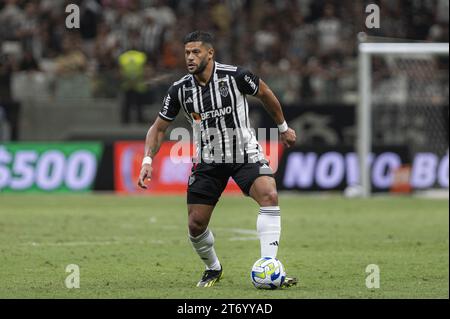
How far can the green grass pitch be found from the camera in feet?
31.3

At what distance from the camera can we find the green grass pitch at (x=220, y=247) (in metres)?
9.55

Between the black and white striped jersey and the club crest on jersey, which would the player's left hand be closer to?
the black and white striped jersey

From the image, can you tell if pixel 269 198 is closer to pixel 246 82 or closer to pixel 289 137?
pixel 289 137

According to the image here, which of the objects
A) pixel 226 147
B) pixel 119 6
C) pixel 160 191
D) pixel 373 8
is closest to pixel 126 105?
pixel 160 191

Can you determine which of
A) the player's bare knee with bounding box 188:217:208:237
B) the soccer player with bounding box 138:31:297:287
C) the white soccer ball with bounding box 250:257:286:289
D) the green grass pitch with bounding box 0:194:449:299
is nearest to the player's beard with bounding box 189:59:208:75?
the soccer player with bounding box 138:31:297:287

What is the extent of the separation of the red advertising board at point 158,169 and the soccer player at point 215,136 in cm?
1369

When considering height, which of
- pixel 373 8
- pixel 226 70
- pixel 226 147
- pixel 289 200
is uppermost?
pixel 373 8

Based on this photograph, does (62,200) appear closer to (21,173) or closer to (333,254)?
(21,173)

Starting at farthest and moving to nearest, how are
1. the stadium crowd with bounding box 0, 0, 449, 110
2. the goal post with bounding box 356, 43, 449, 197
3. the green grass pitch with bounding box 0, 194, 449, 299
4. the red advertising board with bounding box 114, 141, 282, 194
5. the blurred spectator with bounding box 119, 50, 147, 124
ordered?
the stadium crowd with bounding box 0, 0, 449, 110 < the blurred spectator with bounding box 119, 50, 147, 124 < the red advertising board with bounding box 114, 141, 282, 194 < the goal post with bounding box 356, 43, 449, 197 < the green grass pitch with bounding box 0, 194, 449, 299

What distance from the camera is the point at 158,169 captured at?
2389 cm

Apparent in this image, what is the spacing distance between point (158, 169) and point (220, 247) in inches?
406

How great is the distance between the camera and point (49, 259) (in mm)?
12016

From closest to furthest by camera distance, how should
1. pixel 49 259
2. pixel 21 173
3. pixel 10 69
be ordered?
pixel 49 259
pixel 21 173
pixel 10 69

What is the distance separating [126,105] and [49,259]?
45.0 ft
